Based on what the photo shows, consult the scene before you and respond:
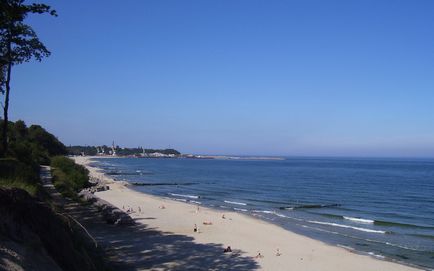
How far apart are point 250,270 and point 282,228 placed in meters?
12.6

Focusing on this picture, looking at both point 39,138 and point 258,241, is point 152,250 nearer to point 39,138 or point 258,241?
point 258,241

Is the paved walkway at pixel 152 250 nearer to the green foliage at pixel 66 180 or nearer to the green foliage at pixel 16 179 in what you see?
the green foliage at pixel 16 179

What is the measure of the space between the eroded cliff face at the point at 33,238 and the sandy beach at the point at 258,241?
646 centimetres

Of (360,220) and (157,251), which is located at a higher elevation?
(157,251)

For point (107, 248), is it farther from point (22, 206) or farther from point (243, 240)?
point (22, 206)

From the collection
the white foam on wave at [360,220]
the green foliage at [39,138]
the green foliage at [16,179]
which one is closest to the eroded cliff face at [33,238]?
the green foliage at [16,179]

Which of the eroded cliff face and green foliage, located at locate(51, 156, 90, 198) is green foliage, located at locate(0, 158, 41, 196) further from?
green foliage, located at locate(51, 156, 90, 198)

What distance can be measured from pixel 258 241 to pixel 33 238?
16.4 meters

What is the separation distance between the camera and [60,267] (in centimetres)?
862

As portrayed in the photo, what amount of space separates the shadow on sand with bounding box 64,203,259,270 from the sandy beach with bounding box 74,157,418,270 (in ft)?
1.27

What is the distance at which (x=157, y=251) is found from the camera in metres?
18.6

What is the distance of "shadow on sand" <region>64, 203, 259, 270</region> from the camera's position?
1628 centimetres

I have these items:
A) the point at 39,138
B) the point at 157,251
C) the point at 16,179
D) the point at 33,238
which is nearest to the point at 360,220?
the point at 157,251

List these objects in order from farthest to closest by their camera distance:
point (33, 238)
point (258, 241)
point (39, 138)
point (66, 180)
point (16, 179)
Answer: point (39, 138), point (66, 180), point (258, 241), point (16, 179), point (33, 238)
